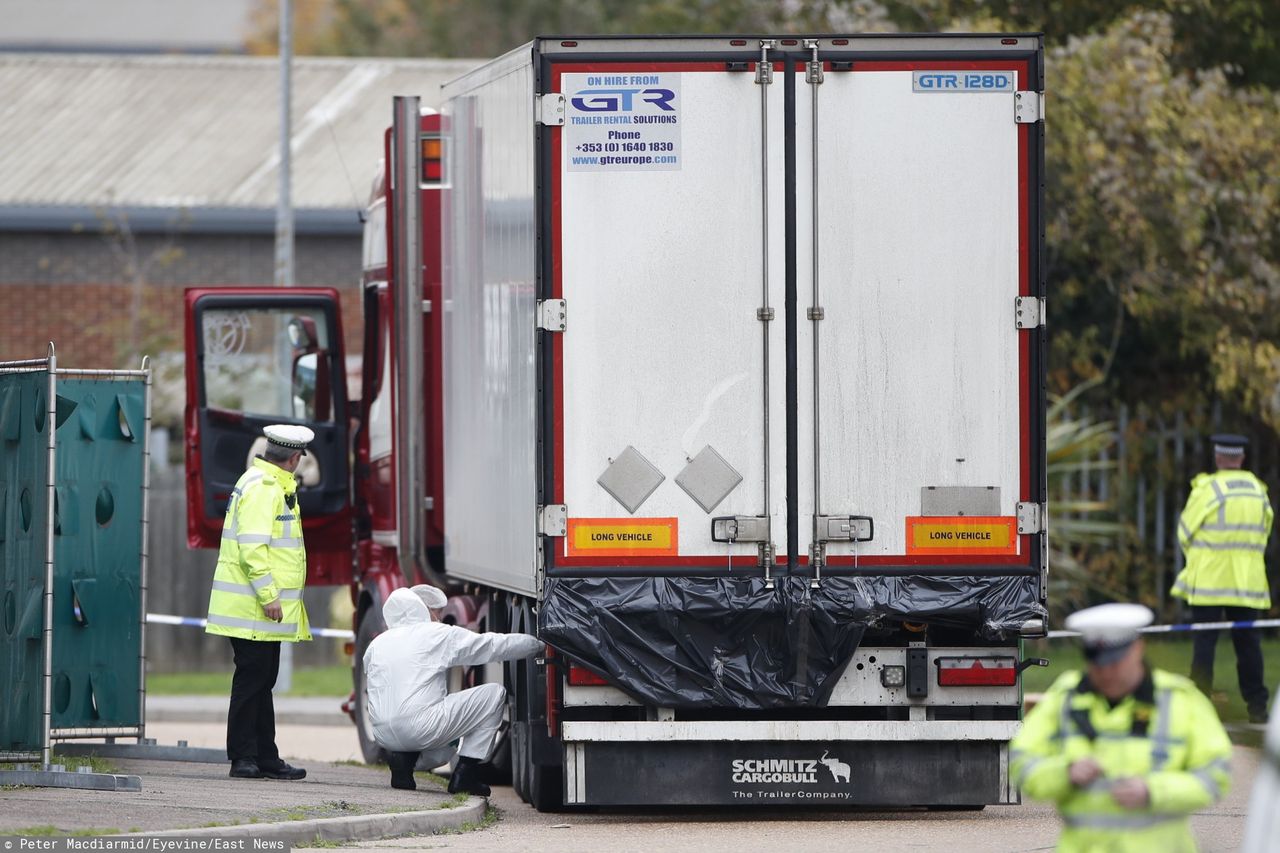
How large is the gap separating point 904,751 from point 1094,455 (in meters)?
10.4

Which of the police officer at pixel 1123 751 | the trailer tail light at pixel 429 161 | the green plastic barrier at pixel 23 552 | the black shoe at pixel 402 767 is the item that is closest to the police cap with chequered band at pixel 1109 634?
the police officer at pixel 1123 751

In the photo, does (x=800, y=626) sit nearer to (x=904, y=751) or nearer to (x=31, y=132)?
(x=904, y=751)

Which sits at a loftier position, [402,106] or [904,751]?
[402,106]

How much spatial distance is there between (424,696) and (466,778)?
0.50m

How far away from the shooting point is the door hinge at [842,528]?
1003cm

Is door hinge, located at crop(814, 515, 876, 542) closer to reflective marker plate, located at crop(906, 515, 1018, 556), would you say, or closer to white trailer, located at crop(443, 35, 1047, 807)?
white trailer, located at crop(443, 35, 1047, 807)

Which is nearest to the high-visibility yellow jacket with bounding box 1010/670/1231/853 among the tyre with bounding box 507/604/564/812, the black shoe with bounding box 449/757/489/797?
the tyre with bounding box 507/604/564/812

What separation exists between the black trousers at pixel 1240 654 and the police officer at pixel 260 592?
635cm

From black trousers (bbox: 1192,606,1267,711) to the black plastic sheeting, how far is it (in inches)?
194

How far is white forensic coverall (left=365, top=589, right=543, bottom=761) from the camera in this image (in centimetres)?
1096

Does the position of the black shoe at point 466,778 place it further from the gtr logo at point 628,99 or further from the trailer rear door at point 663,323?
the gtr logo at point 628,99

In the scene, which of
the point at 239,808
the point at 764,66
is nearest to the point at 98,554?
the point at 239,808

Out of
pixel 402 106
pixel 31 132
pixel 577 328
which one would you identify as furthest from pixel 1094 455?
pixel 31 132

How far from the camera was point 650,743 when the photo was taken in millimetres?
10109
